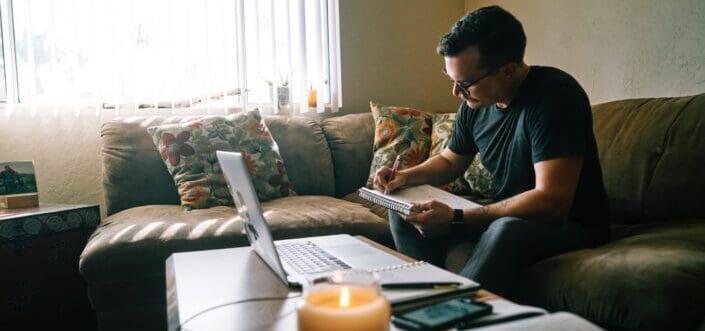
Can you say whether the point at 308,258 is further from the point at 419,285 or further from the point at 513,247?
the point at 513,247

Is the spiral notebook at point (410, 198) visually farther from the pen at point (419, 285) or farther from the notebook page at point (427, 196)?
the pen at point (419, 285)

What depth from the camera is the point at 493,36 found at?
1.50 meters

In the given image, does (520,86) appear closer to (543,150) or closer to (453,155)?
(543,150)

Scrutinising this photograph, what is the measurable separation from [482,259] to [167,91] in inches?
73.0

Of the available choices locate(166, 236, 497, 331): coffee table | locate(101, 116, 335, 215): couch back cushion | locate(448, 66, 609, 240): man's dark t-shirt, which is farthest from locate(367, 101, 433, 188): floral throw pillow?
locate(166, 236, 497, 331): coffee table

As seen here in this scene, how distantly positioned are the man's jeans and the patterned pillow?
1147 millimetres

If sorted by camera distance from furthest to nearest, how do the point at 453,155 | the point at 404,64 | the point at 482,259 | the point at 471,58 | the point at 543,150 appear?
the point at 404,64
the point at 453,155
the point at 471,58
the point at 543,150
the point at 482,259

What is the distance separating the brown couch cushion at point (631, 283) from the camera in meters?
1.05

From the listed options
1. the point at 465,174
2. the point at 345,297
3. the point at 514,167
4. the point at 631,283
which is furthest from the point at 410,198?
the point at 345,297

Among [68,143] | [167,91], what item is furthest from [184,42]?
[68,143]

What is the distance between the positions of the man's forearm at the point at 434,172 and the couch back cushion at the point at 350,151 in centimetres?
76

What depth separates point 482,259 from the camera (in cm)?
127

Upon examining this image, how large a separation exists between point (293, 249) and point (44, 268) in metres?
1.06

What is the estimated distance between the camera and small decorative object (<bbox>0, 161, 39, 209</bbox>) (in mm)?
1981
